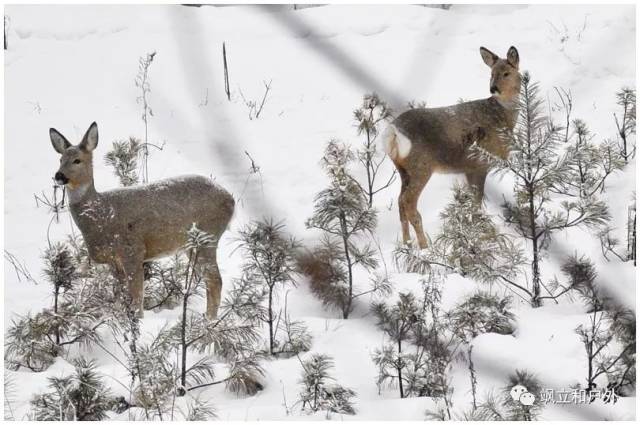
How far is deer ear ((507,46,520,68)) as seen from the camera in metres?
6.70

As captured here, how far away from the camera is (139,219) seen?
5.54 metres

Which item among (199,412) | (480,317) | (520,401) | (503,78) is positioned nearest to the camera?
(520,401)

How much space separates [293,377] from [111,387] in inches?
33.7

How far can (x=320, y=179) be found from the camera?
669cm

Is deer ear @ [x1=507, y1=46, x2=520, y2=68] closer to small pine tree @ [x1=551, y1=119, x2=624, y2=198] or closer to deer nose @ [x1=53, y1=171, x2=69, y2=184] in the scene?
small pine tree @ [x1=551, y1=119, x2=624, y2=198]

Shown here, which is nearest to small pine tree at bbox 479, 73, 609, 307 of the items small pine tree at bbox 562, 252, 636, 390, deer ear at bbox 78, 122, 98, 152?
small pine tree at bbox 562, 252, 636, 390

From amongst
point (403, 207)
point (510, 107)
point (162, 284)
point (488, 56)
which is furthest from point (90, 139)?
point (510, 107)

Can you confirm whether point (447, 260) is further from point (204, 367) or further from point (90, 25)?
point (90, 25)

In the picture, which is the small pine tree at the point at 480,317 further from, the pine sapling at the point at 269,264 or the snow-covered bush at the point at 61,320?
the snow-covered bush at the point at 61,320

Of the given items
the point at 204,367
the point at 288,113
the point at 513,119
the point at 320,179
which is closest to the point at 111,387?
the point at 204,367

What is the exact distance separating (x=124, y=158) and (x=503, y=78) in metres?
2.79

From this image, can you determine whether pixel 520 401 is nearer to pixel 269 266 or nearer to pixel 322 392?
pixel 322 392

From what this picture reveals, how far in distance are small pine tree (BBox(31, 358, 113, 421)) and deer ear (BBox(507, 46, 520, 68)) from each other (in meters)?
3.85

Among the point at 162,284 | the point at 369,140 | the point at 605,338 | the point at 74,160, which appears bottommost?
the point at 605,338
